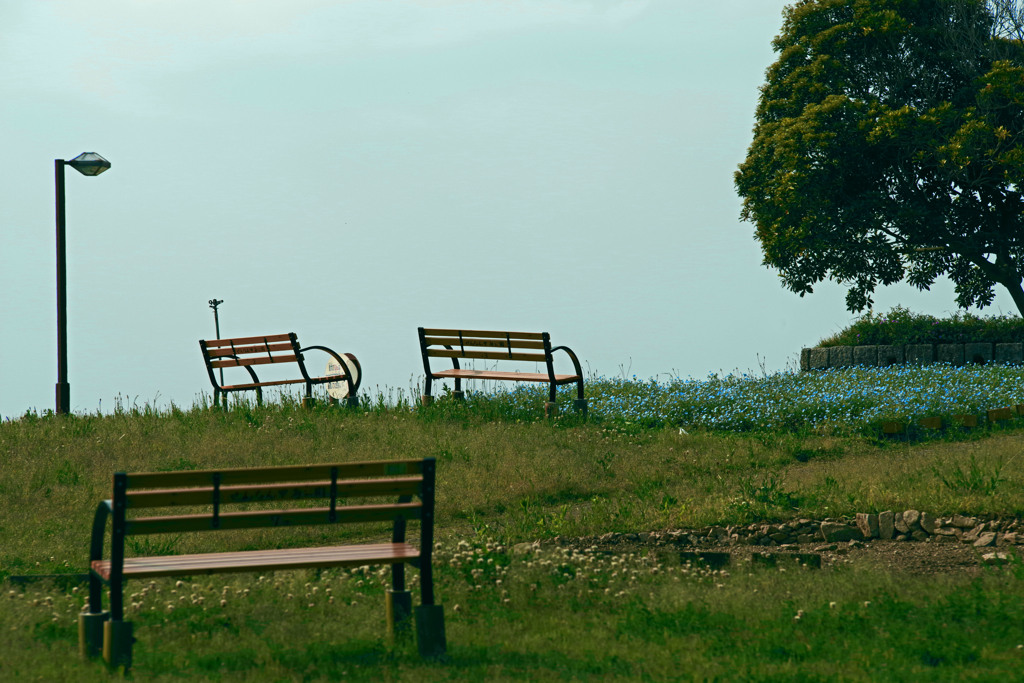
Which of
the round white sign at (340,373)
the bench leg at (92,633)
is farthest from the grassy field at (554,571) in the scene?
the round white sign at (340,373)

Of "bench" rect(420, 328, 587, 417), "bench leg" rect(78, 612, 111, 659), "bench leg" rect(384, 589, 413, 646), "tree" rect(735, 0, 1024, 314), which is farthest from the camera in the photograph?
"tree" rect(735, 0, 1024, 314)

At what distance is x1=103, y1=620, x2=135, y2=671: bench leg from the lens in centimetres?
473

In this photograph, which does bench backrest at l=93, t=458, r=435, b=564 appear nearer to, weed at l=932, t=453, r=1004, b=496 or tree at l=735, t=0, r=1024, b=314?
weed at l=932, t=453, r=1004, b=496

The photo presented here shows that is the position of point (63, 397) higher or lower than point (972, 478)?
higher

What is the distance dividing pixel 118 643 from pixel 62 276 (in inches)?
458

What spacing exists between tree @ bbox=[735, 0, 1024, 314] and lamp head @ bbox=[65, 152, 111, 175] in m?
13.7

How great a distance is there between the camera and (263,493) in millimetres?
5008

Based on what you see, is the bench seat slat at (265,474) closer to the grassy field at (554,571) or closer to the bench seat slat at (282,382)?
the grassy field at (554,571)

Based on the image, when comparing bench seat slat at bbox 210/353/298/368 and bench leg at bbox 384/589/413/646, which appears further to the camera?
bench seat slat at bbox 210/353/298/368

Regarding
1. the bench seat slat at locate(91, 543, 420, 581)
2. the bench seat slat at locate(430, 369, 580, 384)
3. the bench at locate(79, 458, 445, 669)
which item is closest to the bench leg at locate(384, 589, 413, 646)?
the bench at locate(79, 458, 445, 669)

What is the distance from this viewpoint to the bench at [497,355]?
500 inches

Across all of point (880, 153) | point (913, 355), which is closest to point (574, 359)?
point (913, 355)

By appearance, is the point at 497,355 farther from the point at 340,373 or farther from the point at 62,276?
the point at 62,276

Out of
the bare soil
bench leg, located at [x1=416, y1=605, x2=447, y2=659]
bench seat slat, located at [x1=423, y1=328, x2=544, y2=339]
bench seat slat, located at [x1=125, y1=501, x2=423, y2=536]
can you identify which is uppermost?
bench seat slat, located at [x1=423, y1=328, x2=544, y2=339]
